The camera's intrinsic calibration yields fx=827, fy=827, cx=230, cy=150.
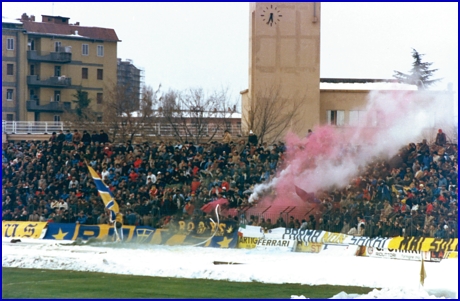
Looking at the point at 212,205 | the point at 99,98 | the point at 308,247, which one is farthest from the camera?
the point at 99,98

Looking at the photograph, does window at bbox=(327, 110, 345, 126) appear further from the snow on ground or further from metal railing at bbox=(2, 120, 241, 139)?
the snow on ground

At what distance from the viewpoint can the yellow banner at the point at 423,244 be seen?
22983mm

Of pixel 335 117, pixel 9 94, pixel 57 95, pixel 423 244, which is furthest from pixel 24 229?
pixel 57 95

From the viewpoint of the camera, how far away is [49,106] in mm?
50406

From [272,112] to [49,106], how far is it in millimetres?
15272

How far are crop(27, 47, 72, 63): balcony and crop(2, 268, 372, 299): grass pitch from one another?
2836 centimetres

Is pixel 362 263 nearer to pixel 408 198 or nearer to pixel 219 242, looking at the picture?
pixel 408 198

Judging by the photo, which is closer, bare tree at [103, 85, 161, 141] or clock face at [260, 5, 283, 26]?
clock face at [260, 5, 283, 26]

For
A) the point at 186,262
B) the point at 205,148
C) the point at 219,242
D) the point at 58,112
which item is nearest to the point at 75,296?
the point at 186,262

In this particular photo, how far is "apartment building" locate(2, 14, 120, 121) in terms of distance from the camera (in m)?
49.2

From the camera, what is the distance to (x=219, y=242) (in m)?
27.4

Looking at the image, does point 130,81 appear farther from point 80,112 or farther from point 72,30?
point 80,112

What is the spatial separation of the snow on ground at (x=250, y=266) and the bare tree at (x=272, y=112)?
15825mm

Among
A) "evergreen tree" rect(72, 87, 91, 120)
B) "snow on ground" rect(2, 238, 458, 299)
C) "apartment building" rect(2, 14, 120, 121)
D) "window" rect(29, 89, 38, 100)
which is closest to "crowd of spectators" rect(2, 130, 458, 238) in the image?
"snow on ground" rect(2, 238, 458, 299)
